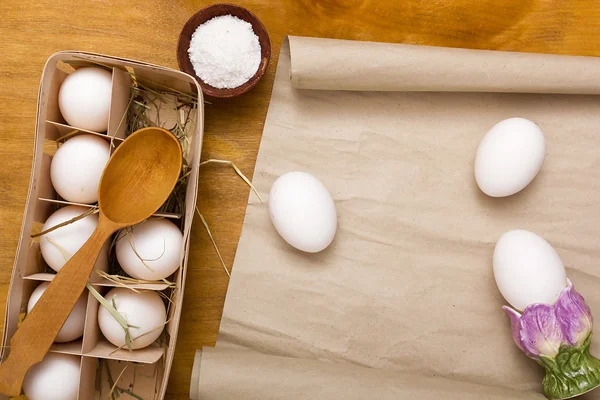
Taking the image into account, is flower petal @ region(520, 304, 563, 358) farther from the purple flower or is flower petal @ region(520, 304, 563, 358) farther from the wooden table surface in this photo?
the wooden table surface

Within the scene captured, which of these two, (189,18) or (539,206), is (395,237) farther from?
(189,18)

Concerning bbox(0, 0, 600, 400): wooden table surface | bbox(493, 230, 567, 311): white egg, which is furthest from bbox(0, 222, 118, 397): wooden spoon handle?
bbox(493, 230, 567, 311): white egg

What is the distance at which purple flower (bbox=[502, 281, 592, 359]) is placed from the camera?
70cm

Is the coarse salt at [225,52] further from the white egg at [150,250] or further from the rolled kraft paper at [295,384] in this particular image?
the rolled kraft paper at [295,384]

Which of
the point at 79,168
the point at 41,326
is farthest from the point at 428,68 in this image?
the point at 41,326

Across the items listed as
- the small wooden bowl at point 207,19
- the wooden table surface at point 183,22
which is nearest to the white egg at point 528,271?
the wooden table surface at point 183,22

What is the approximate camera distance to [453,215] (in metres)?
0.81

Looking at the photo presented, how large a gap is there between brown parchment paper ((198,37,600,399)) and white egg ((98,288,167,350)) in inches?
4.6

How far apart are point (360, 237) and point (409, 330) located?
15 cm

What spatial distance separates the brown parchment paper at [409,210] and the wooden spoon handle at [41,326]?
8.5 inches

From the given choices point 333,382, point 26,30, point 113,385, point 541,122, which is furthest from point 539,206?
point 26,30

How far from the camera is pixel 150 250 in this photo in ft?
2.26

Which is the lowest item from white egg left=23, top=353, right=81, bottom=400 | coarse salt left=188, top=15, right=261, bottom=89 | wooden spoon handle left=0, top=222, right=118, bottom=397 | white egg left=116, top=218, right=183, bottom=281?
white egg left=23, top=353, right=81, bottom=400

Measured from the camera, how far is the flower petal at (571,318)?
705 mm
